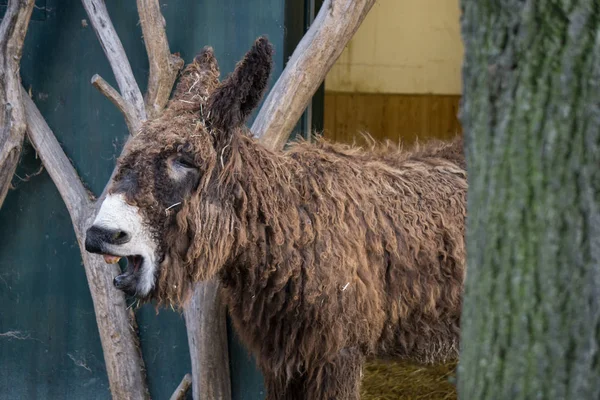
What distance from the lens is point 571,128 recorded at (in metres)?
1.55

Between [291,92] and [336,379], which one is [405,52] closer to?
[291,92]

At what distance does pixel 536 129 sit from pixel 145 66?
3.96 meters

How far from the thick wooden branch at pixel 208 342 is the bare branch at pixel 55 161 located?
1022mm

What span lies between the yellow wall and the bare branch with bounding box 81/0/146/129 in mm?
6443

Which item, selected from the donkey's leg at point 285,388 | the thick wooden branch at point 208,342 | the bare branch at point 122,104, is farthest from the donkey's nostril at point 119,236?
the bare branch at point 122,104

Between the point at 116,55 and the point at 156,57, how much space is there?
0.89 feet

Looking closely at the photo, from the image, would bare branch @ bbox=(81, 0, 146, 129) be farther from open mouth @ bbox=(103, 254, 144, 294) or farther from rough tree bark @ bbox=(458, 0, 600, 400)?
rough tree bark @ bbox=(458, 0, 600, 400)

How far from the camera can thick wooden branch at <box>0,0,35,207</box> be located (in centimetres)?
486

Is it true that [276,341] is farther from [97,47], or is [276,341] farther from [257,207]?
[97,47]

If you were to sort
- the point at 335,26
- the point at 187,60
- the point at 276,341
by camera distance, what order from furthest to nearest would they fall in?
the point at 187,60, the point at 335,26, the point at 276,341

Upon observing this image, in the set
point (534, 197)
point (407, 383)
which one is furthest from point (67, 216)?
point (534, 197)

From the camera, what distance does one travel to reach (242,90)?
3.56 m

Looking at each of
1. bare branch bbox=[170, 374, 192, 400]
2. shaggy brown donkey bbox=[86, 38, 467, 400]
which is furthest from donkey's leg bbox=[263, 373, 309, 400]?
bare branch bbox=[170, 374, 192, 400]

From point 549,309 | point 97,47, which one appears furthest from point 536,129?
point 97,47
